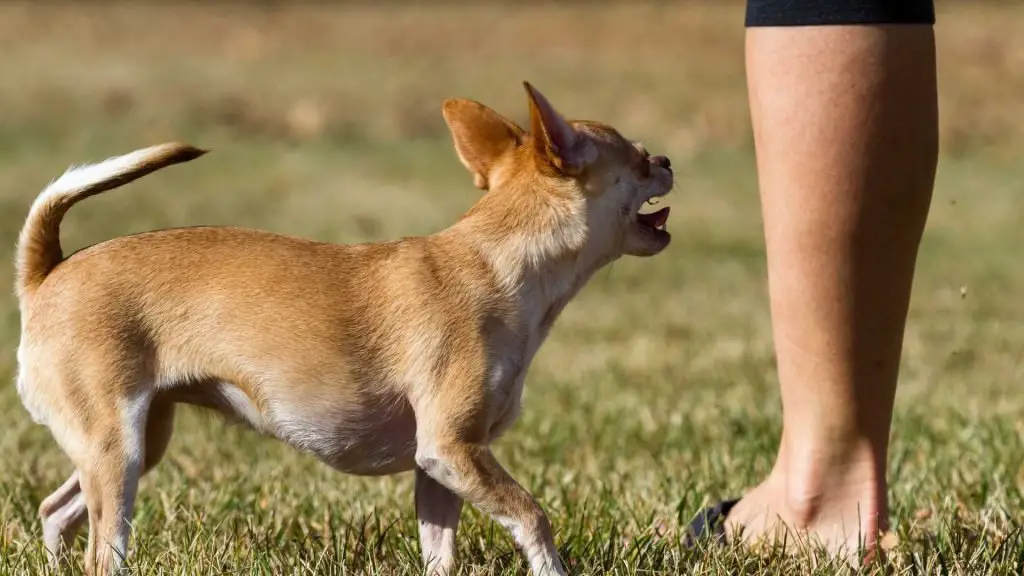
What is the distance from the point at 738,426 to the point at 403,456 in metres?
2.30

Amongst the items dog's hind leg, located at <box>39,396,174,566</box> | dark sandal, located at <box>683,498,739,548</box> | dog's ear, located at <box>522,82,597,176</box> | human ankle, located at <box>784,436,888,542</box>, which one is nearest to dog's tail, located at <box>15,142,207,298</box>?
dog's hind leg, located at <box>39,396,174,566</box>

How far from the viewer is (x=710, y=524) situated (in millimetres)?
3469

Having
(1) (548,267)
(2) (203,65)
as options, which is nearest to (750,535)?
(1) (548,267)

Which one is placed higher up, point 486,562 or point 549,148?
point 549,148

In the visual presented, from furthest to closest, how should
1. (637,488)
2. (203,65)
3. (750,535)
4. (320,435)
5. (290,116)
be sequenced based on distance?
(203,65), (290,116), (637,488), (750,535), (320,435)

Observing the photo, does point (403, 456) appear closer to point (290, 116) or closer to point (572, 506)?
point (572, 506)

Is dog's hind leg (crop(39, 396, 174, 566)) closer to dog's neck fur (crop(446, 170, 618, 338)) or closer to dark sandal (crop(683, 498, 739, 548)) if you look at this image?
dog's neck fur (crop(446, 170, 618, 338))

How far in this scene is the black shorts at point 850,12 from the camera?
3066 mm

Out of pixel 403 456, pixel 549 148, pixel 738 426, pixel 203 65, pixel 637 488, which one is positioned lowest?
pixel 203 65

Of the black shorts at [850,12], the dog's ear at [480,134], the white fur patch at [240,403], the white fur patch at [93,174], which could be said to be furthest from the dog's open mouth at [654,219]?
the white fur patch at [93,174]

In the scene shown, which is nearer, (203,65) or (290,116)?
(290,116)

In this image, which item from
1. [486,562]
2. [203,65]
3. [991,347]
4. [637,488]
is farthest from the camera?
[203,65]

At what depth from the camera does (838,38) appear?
3.09 m

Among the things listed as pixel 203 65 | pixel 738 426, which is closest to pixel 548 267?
pixel 738 426
